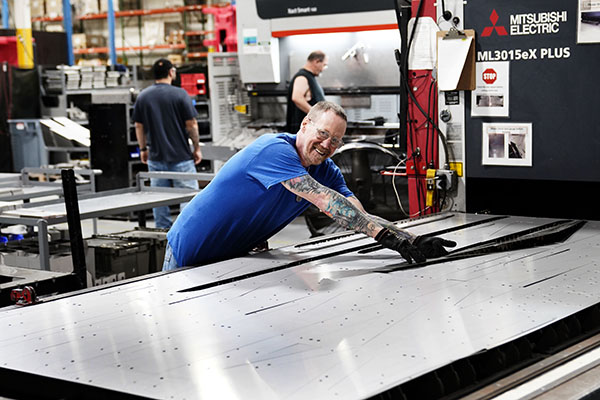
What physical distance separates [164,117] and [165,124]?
0.06 meters

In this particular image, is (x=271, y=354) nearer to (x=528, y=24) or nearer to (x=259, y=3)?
(x=528, y=24)

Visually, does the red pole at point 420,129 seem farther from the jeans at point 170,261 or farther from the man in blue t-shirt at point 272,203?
the jeans at point 170,261

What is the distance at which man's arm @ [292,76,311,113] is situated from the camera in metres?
8.16

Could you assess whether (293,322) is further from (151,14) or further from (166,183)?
(151,14)

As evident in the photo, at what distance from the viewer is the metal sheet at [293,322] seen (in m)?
2.00

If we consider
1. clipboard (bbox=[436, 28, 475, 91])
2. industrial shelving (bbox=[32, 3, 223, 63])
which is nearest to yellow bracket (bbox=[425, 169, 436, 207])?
clipboard (bbox=[436, 28, 475, 91])

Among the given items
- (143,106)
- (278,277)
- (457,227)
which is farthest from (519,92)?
(143,106)

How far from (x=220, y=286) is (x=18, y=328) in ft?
2.40

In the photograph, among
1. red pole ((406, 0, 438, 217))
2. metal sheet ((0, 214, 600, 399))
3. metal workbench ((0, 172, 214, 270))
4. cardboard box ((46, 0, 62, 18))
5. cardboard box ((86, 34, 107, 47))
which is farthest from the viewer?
cardboard box ((86, 34, 107, 47))

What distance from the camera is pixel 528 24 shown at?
4199mm

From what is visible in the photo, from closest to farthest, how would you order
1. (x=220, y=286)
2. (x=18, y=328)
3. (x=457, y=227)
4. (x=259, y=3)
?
(x=18, y=328) < (x=220, y=286) < (x=457, y=227) < (x=259, y=3)

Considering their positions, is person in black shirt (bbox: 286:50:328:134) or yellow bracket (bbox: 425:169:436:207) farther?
person in black shirt (bbox: 286:50:328:134)

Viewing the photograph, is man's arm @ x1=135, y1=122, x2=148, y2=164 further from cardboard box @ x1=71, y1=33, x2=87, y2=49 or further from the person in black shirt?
cardboard box @ x1=71, y1=33, x2=87, y2=49

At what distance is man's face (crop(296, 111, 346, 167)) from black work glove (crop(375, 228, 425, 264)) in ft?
1.32
